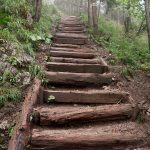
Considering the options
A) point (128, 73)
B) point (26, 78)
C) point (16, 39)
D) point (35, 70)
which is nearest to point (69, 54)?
point (16, 39)

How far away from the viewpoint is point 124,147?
14.1 feet

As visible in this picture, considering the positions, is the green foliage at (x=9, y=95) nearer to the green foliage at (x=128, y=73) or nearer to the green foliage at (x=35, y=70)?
the green foliage at (x=35, y=70)

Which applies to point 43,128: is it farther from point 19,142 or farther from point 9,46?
point 9,46

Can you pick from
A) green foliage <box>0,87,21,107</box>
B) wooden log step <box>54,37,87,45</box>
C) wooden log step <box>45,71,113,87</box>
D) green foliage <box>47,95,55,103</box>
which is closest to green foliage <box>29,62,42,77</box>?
wooden log step <box>45,71,113,87</box>

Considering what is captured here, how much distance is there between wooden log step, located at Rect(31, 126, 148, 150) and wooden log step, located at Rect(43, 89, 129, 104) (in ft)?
3.34

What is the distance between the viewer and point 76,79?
6.15 m

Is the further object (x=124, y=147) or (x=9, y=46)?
(x=9, y=46)

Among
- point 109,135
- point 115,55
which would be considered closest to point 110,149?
point 109,135

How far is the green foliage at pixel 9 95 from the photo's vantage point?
4906 millimetres

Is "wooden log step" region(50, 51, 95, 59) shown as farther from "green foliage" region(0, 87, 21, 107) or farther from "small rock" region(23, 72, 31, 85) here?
"green foliage" region(0, 87, 21, 107)

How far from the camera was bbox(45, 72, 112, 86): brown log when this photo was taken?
6105 millimetres

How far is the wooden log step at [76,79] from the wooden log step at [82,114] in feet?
3.30

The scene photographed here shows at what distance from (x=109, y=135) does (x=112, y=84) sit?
7.30ft

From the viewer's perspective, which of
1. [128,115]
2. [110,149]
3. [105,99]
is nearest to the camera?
[110,149]
